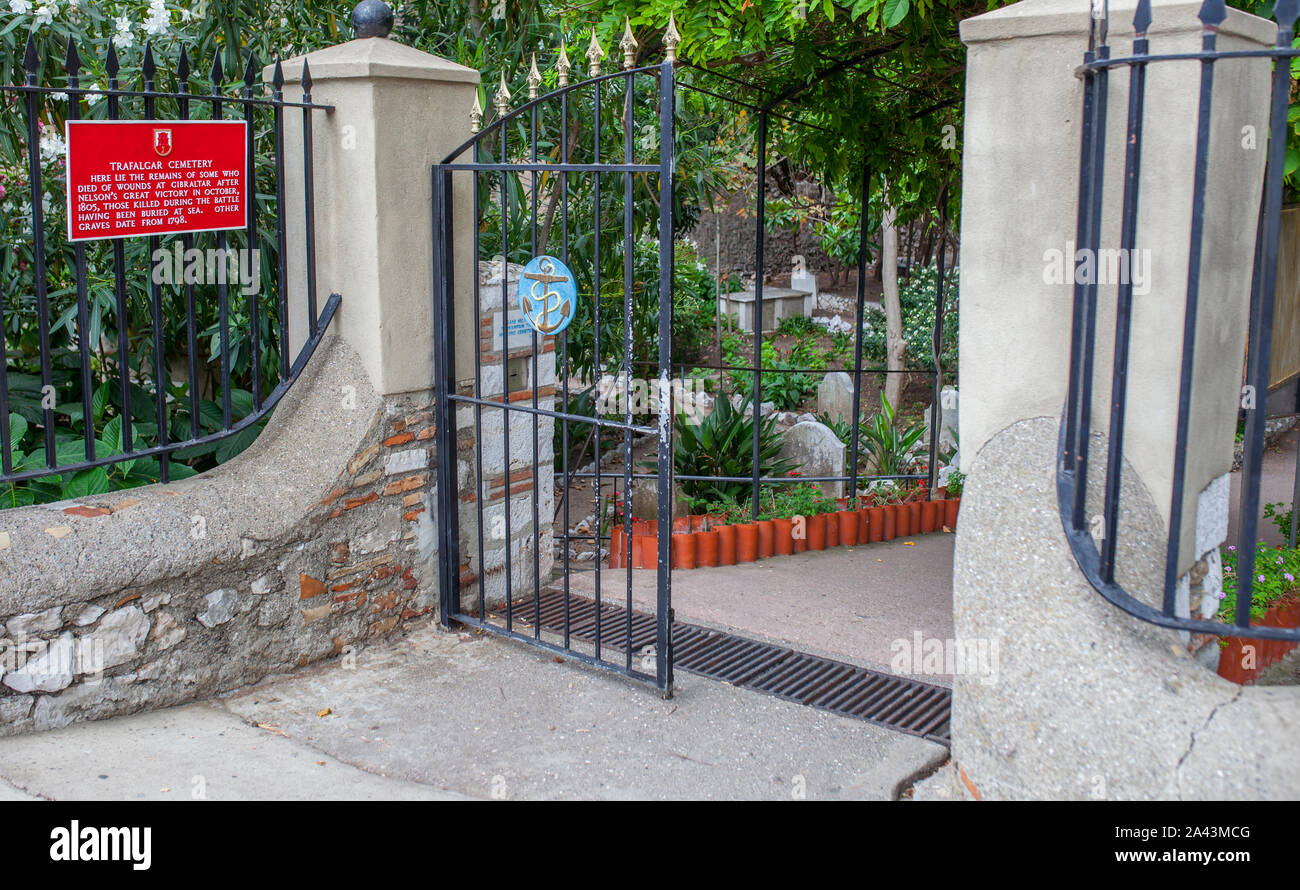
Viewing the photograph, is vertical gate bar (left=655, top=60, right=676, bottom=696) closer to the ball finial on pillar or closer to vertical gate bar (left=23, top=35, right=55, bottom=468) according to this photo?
the ball finial on pillar

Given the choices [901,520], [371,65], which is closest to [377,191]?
[371,65]

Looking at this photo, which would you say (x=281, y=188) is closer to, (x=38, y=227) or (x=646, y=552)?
(x=38, y=227)

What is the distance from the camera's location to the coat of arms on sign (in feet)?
12.2

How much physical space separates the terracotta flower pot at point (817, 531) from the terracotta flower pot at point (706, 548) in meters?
0.72

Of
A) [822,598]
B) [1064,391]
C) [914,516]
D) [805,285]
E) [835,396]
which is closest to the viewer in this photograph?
[1064,391]

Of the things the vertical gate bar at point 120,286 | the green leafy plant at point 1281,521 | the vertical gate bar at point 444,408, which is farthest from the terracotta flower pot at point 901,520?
the vertical gate bar at point 120,286

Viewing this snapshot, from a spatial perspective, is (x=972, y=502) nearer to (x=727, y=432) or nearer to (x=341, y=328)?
(x=341, y=328)

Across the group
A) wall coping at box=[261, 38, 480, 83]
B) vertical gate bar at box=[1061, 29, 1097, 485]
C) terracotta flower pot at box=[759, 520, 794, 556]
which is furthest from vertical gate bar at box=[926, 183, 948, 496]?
vertical gate bar at box=[1061, 29, 1097, 485]

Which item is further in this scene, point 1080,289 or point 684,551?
point 684,551

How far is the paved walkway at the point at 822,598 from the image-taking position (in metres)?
4.88

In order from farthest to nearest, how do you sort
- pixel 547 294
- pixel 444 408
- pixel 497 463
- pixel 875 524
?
pixel 875 524 → pixel 497 463 → pixel 444 408 → pixel 547 294

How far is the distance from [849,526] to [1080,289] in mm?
4117

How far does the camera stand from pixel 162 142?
12.2 ft
